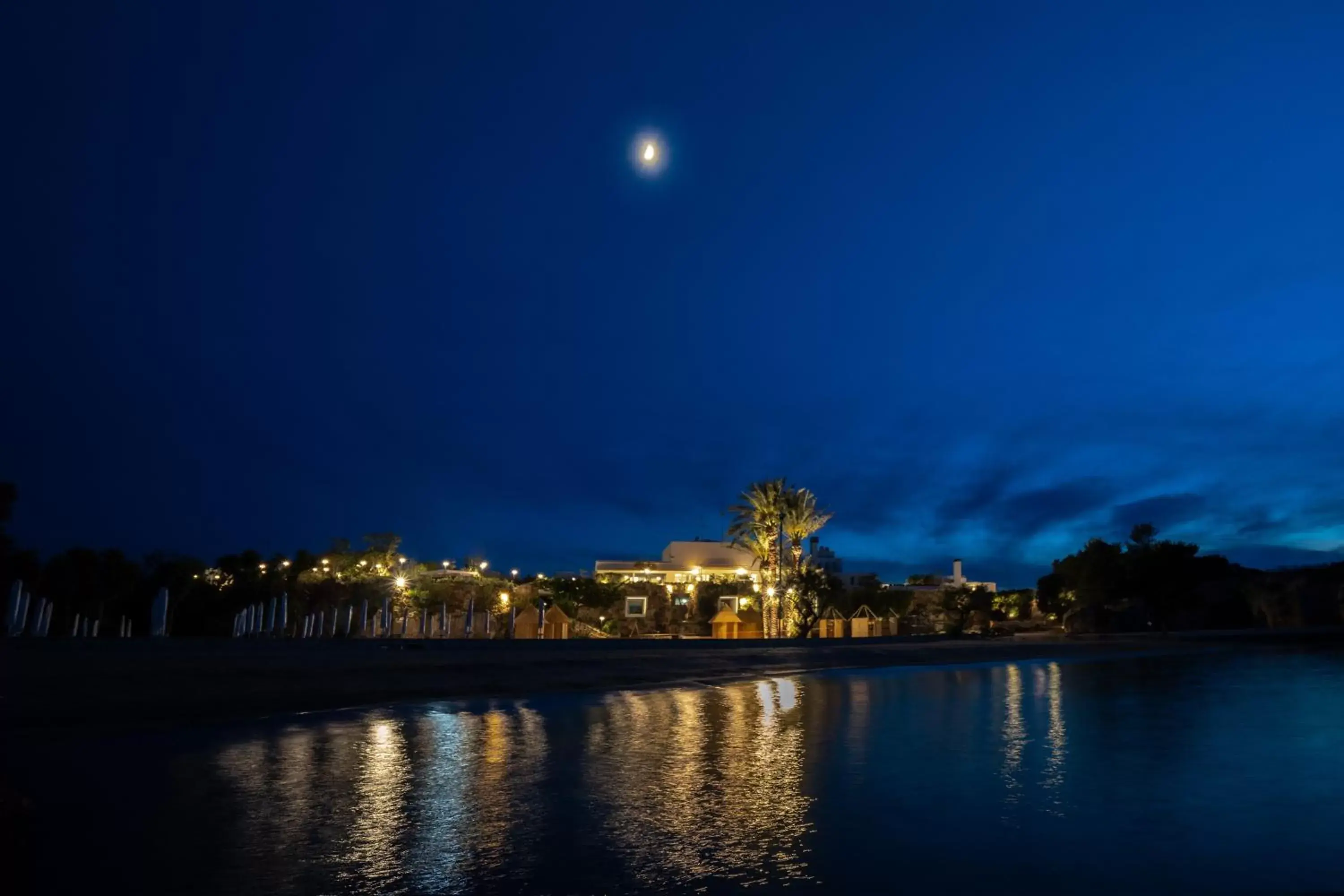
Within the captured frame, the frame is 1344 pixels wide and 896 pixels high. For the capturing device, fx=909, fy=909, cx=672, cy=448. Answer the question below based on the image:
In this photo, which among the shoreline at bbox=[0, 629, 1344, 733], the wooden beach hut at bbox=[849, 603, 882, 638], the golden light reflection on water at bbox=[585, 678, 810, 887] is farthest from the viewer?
the wooden beach hut at bbox=[849, 603, 882, 638]

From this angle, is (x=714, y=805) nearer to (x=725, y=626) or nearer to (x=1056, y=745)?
(x=1056, y=745)

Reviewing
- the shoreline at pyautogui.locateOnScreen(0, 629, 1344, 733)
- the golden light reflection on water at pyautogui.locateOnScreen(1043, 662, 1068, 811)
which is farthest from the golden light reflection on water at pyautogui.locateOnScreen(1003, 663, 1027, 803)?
the shoreline at pyautogui.locateOnScreen(0, 629, 1344, 733)

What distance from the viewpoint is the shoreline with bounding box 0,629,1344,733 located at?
48.9 feet

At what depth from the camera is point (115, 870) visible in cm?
584

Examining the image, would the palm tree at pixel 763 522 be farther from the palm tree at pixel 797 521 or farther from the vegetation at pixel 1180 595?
the vegetation at pixel 1180 595

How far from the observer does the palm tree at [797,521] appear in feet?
202

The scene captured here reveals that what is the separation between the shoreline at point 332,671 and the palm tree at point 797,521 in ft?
71.2

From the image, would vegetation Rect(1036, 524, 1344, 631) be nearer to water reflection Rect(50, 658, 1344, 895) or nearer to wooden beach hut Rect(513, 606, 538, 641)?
wooden beach hut Rect(513, 606, 538, 641)

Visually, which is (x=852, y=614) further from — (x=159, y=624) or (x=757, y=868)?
(x=757, y=868)

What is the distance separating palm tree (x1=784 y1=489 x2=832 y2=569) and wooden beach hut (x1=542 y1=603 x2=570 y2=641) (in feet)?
55.1

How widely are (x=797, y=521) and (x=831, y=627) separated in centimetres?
748

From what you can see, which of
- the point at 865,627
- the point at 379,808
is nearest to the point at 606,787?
the point at 379,808

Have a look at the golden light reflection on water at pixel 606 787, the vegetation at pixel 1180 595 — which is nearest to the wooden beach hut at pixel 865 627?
the vegetation at pixel 1180 595

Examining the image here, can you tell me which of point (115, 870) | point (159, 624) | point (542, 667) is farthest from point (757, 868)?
point (159, 624)
